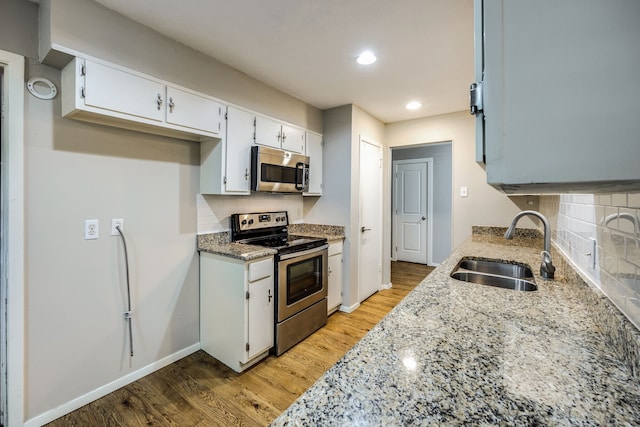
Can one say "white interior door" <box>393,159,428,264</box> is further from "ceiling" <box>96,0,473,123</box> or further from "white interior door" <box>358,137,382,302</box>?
"ceiling" <box>96,0,473,123</box>

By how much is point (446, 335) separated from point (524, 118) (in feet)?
2.06

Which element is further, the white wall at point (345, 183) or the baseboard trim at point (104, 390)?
the white wall at point (345, 183)

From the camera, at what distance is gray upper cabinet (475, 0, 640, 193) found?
0.41m

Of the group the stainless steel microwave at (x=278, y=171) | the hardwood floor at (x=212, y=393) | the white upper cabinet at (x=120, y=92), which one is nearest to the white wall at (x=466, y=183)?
the stainless steel microwave at (x=278, y=171)

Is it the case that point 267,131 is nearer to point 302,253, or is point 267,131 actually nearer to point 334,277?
point 302,253

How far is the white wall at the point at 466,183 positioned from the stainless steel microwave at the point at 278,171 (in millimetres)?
1751

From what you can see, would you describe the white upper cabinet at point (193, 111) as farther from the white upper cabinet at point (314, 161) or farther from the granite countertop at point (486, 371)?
the granite countertop at point (486, 371)

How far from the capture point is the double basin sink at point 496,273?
1.58 m

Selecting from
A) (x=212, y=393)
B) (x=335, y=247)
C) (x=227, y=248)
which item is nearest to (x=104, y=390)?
(x=212, y=393)

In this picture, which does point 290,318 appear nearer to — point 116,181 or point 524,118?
point 116,181

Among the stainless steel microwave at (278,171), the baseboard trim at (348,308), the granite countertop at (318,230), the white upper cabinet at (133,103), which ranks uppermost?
the white upper cabinet at (133,103)

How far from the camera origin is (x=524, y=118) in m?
0.47

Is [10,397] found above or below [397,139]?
below

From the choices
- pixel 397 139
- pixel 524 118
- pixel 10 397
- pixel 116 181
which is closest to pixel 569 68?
pixel 524 118
